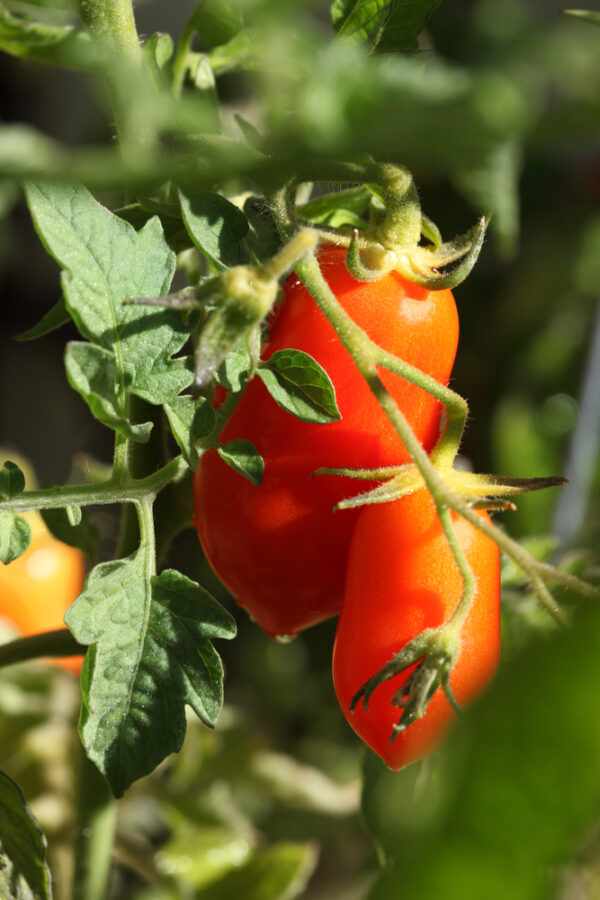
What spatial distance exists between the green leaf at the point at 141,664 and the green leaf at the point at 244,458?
0.04 m

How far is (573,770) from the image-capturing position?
0.14m

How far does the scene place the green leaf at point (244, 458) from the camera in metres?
0.33

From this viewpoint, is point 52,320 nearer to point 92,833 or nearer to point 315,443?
point 315,443

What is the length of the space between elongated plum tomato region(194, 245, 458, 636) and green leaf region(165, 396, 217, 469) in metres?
0.04

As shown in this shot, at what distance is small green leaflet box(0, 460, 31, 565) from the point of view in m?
0.33

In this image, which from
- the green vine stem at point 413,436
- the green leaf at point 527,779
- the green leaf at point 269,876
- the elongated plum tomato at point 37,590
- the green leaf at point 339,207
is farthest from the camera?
the elongated plum tomato at point 37,590

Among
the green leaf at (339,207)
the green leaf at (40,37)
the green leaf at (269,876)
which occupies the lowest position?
the green leaf at (269,876)

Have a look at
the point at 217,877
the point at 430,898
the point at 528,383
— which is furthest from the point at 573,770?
the point at 528,383

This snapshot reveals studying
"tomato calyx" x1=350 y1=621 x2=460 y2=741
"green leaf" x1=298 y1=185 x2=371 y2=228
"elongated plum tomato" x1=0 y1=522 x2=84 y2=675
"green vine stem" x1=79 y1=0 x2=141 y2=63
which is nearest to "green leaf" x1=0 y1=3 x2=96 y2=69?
"green vine stem" x1=79 y1=0 x2=141 y2=63

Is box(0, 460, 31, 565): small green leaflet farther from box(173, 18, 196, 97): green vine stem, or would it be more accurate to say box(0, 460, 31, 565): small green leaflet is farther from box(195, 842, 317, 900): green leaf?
box(195, 842, 317, 900): green leaf

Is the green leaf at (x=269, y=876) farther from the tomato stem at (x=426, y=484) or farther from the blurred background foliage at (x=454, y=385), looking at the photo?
the tomato stem at (x=426, y=484)

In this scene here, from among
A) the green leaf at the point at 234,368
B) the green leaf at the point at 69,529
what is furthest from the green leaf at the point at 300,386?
the green leaf at the point at 69,529

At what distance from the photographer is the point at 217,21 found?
15.5 inches

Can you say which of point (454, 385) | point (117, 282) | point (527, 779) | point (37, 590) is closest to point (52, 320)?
point (117, 282)
